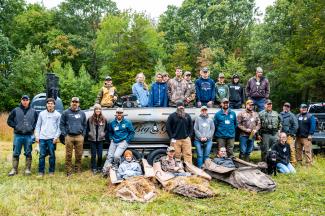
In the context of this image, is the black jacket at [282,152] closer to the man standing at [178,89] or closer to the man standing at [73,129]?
the man standing at [178,89]

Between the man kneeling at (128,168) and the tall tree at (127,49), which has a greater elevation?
the tall tree at (127,49)

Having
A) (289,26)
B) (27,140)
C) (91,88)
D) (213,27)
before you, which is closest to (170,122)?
(27,140)

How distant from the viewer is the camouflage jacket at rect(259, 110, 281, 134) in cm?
1040

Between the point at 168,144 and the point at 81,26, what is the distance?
3240 centimetres

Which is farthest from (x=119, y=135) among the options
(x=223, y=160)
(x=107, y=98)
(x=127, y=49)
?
(x=127, y=49)

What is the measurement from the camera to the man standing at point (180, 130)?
959 centimetres

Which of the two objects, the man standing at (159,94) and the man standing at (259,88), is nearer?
the man standing at (159,94)

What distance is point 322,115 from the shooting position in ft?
39.4

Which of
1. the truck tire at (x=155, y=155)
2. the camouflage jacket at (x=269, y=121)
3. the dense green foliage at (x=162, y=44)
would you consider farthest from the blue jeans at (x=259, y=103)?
the dense green foliage at (x=162, y=44)

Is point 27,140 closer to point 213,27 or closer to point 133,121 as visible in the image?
point 133,121

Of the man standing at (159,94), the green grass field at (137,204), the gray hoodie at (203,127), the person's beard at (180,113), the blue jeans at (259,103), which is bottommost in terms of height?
the green grass field at (137,204)

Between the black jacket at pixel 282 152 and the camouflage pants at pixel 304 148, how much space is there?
3.77ft

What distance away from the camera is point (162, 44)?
3612cm

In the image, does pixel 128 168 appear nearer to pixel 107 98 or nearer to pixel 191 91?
pixel 107 98
